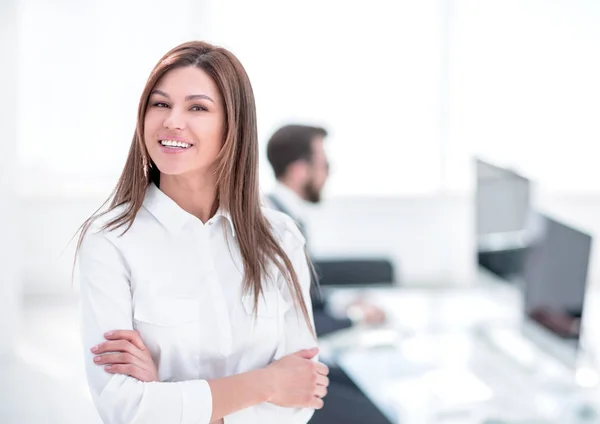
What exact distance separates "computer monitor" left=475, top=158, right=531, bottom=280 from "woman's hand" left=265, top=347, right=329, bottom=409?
1613mm

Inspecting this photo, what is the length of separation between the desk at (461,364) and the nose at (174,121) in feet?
4.25

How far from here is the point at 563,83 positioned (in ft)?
20.7

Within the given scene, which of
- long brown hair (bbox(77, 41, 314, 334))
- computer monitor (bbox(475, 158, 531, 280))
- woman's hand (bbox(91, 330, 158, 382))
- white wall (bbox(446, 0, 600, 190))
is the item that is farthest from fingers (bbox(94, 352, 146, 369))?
white wall (bbox(446, 0, 600, 190))

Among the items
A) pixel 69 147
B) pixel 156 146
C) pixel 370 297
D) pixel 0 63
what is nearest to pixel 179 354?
pixel 156 146

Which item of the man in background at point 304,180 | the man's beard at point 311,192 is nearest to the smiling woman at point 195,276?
the man in background at point 304,180

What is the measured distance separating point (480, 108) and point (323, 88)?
109cm

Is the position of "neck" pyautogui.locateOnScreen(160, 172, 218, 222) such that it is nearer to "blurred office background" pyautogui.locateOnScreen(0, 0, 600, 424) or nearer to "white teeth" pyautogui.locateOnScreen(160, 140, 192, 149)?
"white teeth" pyautogui.locateOnScreen(160, 140, 192, 149)

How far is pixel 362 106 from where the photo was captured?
6.26 meters

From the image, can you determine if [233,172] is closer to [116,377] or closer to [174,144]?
[174,144]

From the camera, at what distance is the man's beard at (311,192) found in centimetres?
363

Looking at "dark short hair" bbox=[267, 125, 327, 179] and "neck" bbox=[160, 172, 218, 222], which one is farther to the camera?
"dark short hair" bbox=[267, 125, 327, 179]

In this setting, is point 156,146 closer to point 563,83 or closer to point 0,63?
point 0,63

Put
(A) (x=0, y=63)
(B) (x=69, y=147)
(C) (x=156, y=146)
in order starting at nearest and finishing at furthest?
(C) (x=156, y=146) → (A) (x=0, y=63) → (B) (x=69, y=147)

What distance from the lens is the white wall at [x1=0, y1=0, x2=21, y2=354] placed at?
4.56 m
